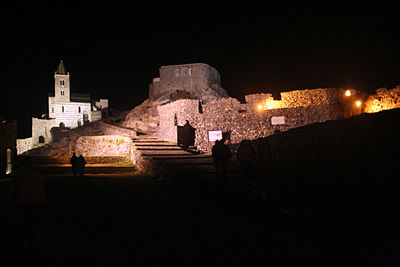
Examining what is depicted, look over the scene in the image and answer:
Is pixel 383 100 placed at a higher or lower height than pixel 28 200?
higher

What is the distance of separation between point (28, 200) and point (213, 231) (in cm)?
308

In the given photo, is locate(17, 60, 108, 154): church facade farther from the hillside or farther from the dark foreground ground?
the dark foreground ground

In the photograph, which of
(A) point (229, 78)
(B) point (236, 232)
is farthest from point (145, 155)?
(A) point (229, 78)

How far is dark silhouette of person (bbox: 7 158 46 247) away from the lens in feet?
13.9

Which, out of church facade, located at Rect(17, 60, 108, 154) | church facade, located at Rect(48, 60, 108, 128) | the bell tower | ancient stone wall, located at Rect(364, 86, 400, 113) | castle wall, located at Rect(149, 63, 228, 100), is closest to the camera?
ancient stone wall, located at Rect(364, 86, 400, 113)

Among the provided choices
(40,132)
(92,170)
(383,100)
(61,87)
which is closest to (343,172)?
(383,100)

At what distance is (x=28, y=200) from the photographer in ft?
14.6

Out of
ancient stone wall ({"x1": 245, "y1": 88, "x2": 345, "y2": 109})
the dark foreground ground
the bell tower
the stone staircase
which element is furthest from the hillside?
the bell tower

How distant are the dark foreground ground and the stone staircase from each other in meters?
2.60

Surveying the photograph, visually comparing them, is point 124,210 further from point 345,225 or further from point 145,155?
point 145,155

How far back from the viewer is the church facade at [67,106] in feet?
207

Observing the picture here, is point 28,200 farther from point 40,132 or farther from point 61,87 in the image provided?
point 61,87

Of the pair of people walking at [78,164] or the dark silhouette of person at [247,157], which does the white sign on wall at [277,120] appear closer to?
the dark silhouette of person at [247,157]

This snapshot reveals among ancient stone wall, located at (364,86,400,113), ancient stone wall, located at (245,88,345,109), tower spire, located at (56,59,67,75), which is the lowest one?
ancient stone wall, located at (364,86,400,113)
